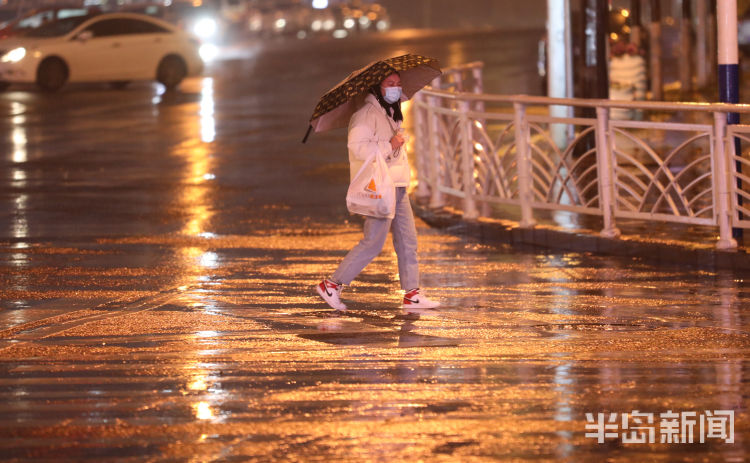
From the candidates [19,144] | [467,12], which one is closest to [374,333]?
[19,144]

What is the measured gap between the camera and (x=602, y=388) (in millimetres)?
6004

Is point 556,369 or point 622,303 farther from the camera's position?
point 622,303

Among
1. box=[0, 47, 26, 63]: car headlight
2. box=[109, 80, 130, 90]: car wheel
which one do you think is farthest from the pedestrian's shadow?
box=[109, 80, 130, 90]: car wheel

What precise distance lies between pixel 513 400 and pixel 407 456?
0.89m

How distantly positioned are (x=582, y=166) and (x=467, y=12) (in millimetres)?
70552

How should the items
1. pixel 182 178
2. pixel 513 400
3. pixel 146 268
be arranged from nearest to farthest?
pixel 513 400 < pixel 146 268 < pixel 182 178

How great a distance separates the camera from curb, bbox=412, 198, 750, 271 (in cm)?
913

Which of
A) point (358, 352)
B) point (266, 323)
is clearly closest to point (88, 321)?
point (266, 323)

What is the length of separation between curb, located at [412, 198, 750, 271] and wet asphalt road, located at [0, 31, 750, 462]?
20cm

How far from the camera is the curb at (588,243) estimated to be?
9.13 m

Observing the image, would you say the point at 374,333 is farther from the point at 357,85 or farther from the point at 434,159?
the point at 434,159

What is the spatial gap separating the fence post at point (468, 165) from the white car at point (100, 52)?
656 inches

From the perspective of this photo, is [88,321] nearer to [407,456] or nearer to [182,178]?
[407,456]

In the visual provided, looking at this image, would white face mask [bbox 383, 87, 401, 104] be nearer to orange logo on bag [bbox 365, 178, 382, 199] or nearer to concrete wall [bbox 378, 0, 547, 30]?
orange logo on bag [bbox 365, 178, 382, 199]
